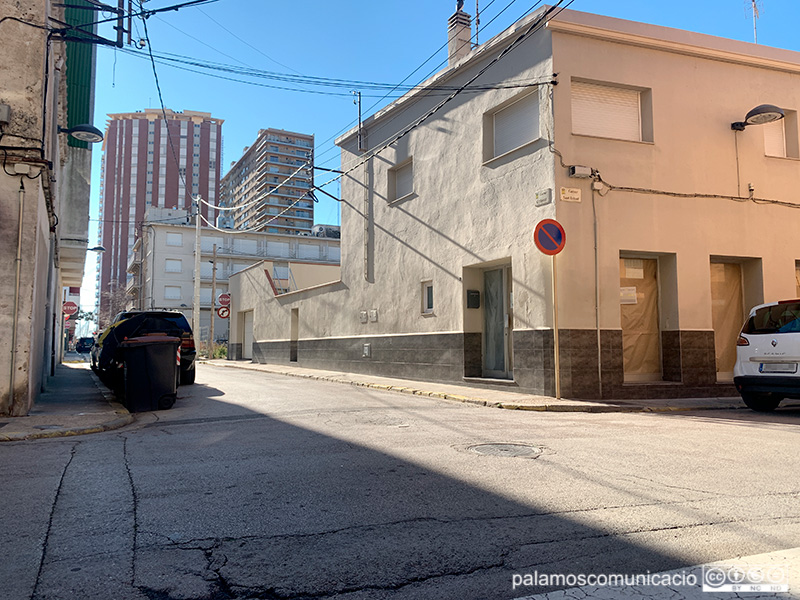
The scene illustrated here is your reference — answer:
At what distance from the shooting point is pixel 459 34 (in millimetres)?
16016

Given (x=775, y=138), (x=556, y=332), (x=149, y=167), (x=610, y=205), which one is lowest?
(x=556, y=332)

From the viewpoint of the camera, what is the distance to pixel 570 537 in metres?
3.56

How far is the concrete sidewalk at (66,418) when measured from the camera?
290 inches

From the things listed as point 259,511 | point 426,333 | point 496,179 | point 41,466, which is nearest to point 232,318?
point 426,333

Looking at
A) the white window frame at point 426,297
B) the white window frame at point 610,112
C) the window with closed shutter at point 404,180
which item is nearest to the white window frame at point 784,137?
the white window frame at point 610,112

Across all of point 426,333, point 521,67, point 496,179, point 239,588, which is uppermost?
point 521,67

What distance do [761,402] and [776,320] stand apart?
1.56 meters

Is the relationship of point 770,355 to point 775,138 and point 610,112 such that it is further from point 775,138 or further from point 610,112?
point 775,138

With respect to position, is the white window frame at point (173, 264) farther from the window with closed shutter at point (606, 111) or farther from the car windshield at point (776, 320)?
the car windshield at point (776, 320)

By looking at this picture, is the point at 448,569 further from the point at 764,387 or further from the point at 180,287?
the point at 180,287

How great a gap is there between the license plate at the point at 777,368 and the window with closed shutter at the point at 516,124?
19.8ft

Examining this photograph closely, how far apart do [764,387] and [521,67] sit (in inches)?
309

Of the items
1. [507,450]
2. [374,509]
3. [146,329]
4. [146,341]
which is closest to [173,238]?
[146,329]

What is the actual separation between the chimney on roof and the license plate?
36.0 ft
